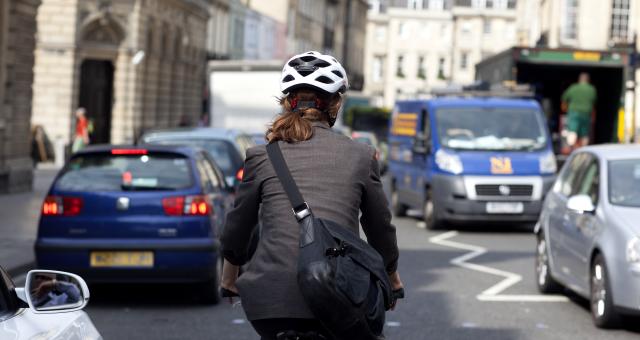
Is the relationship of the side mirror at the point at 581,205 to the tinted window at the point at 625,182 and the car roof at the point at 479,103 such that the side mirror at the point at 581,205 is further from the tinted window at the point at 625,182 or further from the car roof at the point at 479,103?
the car roof at the point at 479,103

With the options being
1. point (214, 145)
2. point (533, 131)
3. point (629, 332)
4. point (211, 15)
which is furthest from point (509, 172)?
point (211, 15)

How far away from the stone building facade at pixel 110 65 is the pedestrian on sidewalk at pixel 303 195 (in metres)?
35.6

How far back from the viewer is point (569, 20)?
50656 millimetres

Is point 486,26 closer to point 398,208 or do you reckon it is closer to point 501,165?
point 398,208

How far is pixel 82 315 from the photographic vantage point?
4773 mm

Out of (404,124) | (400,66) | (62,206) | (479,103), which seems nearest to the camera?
(62,206)

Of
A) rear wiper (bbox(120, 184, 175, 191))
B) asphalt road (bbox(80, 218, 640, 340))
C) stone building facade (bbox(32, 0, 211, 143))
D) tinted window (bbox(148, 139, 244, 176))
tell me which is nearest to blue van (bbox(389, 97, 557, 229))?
tinted window (bbox(148, 139, 244, 176))

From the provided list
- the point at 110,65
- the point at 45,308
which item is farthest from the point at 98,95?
the point at 45,308

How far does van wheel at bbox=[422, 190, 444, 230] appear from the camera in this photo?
2094cm

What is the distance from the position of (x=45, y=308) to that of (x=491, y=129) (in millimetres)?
17491

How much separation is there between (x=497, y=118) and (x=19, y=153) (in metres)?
10.6

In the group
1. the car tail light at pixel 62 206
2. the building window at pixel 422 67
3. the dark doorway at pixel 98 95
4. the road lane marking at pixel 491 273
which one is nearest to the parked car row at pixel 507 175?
the road lane marking at pixel 491 273

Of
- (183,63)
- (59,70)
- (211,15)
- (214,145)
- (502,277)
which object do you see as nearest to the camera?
(502,277)

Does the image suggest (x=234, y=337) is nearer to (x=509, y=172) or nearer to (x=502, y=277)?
(x=502, y=277)
